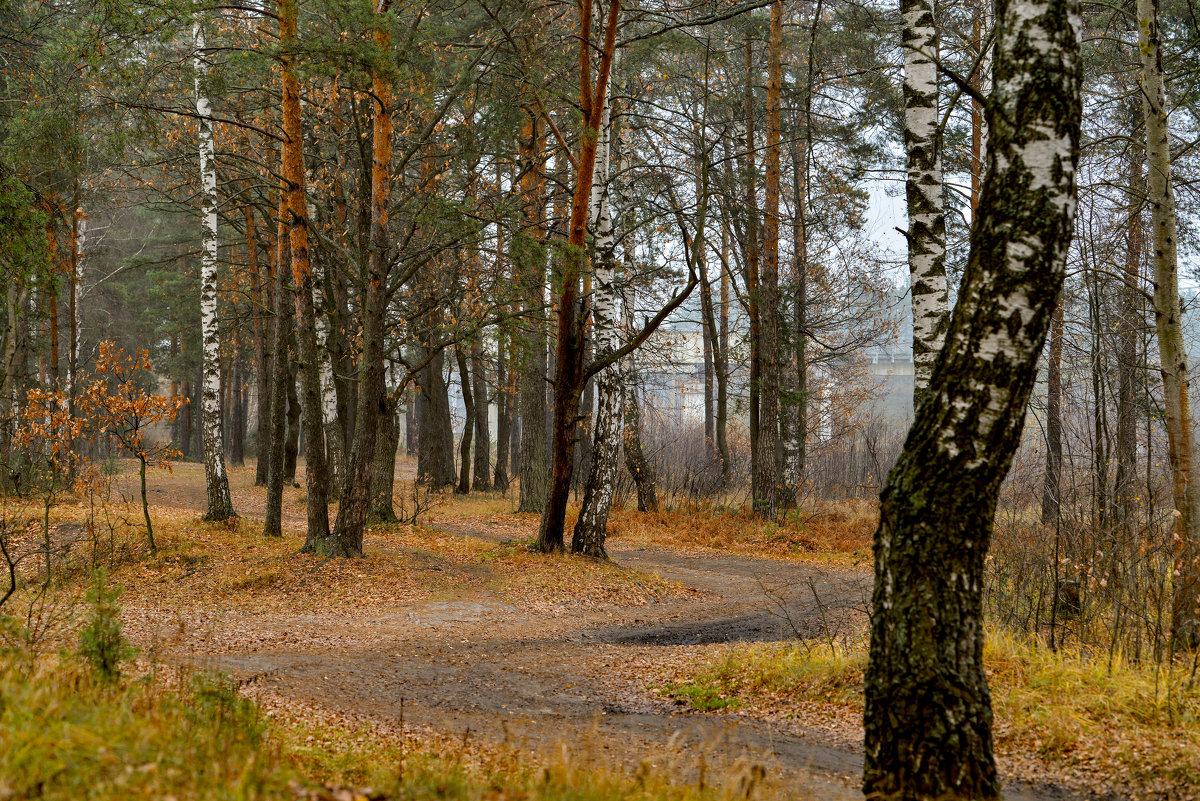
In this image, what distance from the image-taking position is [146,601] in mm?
8602

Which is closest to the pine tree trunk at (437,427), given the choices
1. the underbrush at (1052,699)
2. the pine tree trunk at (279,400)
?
the pine tree trunk at (279,400)

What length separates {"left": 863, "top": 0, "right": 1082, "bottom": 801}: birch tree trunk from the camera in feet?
11.4

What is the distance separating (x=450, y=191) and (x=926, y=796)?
1284 cm

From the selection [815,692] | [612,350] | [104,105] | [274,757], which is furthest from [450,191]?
[274,757]

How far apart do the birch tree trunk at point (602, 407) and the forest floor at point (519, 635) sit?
54 cm

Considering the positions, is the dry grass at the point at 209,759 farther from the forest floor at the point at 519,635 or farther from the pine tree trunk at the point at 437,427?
the pine tree trunk at the point at 437,427

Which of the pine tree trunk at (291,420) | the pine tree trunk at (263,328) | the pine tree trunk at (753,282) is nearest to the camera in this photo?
the pine tree trunk at (753,282)

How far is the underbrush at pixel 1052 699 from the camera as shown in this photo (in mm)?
4656

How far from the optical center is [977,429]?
3.49 m

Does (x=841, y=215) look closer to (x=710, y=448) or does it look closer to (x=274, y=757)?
(x=710, y=448)

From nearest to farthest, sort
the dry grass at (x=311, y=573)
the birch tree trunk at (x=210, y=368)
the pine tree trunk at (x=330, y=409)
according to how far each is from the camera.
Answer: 1. the dry grass at (x=311, y=573)
2. the birch tree trunk at (x=210, y=368)
3. the pine tree trunk at (x=330, y=409)

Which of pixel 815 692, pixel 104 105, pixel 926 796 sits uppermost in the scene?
pixel 104 105

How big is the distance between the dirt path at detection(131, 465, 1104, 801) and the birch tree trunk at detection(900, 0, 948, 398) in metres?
2.41

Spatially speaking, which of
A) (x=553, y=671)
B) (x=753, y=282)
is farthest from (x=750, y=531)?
(x=553, y=671)
